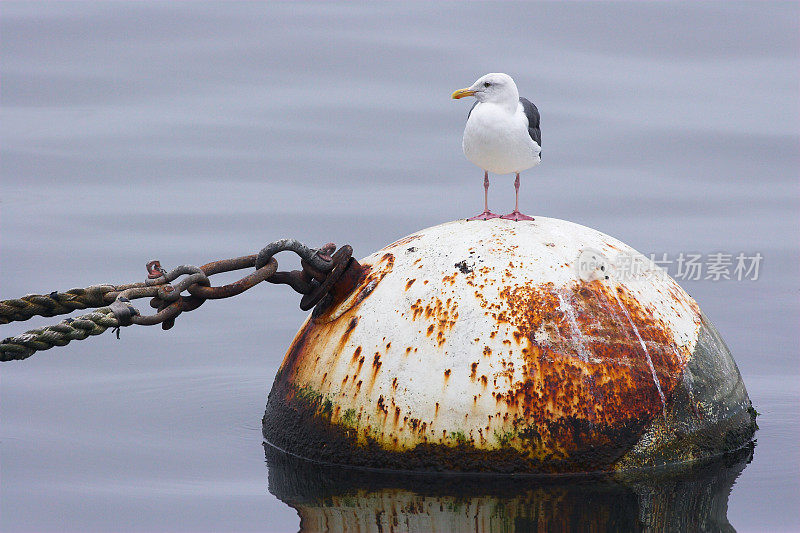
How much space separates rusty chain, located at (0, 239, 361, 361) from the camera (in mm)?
5781

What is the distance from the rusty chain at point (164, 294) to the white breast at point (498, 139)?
0.93 meters

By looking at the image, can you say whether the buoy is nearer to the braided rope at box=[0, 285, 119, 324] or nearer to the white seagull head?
the white seagull head

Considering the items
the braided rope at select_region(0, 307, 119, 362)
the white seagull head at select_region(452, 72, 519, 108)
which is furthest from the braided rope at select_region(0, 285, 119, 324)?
the white seagull head at select_region(452, 72, 519, 108)

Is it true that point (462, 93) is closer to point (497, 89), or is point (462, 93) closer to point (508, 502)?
point (497, 89)

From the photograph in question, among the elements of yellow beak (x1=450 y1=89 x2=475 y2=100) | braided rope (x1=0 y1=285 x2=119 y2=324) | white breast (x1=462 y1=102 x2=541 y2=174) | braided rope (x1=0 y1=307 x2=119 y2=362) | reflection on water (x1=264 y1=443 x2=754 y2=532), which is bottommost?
reflection on water (x1=264 y1=443 x2=754 y2=532)

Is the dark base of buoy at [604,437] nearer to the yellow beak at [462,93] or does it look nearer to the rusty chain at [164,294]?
the rusty chain at [164,294]

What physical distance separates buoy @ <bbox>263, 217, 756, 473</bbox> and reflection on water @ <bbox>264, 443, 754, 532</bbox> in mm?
77

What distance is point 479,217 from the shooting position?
6.86 m

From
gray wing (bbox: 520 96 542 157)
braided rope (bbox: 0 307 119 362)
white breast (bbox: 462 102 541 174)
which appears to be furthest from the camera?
gray wing (bbox: 520 96 542 157)

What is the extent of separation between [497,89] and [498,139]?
0.30 metres

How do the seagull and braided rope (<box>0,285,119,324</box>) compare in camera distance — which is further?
the seagull

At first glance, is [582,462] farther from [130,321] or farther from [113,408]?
[113,408]

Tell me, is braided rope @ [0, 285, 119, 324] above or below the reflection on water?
above

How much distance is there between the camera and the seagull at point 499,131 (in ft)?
22.2
